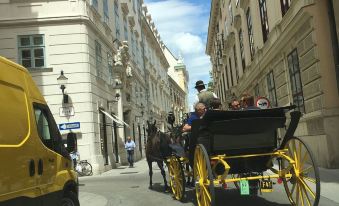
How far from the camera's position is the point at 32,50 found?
75.6ft

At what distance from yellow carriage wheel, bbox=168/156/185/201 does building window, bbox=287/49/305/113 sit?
7.46 meters

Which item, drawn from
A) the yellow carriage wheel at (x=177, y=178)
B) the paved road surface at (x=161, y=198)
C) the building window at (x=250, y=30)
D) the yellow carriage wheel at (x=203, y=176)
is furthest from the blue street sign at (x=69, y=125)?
the yellow carriage wheel at (x=203, y=176)

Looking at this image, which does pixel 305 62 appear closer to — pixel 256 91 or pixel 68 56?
pixel 256 91

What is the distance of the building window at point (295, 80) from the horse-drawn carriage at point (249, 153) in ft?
30.4

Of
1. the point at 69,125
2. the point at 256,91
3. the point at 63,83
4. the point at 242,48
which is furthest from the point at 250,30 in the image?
the point at 69,125

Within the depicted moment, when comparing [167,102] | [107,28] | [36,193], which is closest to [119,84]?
[107,28]

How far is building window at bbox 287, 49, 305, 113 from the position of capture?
16641 millimetres

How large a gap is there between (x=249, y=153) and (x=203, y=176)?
89 cm

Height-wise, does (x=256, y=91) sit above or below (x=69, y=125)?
above

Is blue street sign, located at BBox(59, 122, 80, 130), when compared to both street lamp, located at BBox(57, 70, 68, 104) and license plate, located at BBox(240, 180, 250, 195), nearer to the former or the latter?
street lamp, located at BBox(57, 70, 68, 104)

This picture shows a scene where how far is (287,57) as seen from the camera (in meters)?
18.0

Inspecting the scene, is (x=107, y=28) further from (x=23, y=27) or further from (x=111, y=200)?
(x=111, y=200)

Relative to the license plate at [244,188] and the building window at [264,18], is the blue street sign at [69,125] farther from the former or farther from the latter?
the license plate at [244,188]

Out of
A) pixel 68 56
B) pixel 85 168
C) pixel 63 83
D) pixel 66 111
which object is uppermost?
pixel 68 56
